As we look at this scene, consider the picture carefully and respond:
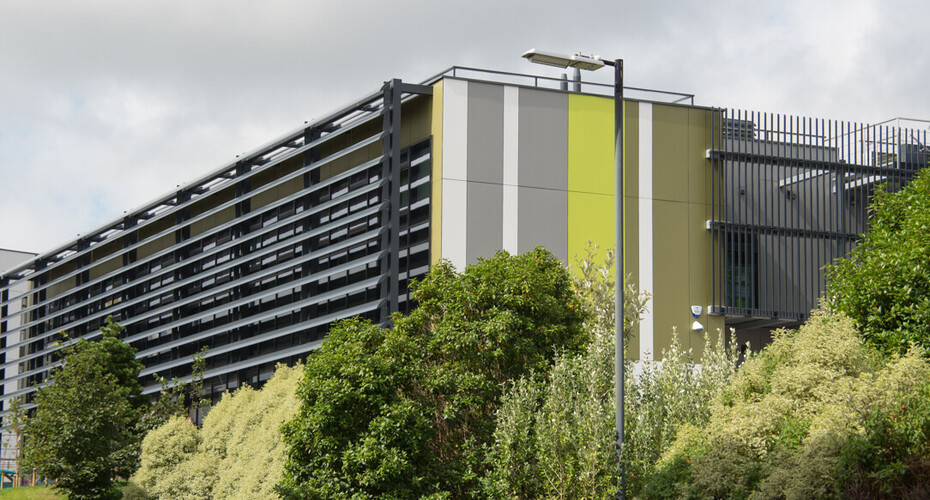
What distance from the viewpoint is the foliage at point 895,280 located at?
66.5 ft

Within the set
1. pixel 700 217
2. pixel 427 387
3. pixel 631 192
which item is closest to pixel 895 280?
pixel 427 387

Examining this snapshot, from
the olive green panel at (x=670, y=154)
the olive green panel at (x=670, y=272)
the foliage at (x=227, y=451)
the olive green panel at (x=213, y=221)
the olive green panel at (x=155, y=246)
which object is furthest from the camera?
the olive green panel at (x=155, y=246)

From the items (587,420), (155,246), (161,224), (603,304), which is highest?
(161,224)

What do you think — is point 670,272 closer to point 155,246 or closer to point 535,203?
point 535,203

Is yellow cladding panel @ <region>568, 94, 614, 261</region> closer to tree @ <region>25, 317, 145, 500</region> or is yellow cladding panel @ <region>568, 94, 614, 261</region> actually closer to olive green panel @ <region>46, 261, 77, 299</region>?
tree @ <region>25, 317, 145, 500</region>

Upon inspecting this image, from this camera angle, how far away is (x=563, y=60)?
58.4 ft

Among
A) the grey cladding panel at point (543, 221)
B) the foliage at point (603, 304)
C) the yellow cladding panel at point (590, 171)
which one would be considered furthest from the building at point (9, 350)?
the foliage at point (603, 304)

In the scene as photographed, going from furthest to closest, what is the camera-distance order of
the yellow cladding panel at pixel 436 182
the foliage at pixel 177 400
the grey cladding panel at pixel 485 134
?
1. the foliage at pixel 177 400
2. the grey cladding panel at pixel 485 134
3. the yellow cladding panel at pixel 436 182

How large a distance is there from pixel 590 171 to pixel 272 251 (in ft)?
43.0

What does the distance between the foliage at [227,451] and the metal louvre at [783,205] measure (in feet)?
52.2

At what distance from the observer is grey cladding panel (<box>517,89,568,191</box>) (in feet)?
121

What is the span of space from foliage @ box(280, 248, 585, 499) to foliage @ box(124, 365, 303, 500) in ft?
14.5

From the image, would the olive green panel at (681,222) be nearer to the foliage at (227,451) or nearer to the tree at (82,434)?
the foliage at (227,451)

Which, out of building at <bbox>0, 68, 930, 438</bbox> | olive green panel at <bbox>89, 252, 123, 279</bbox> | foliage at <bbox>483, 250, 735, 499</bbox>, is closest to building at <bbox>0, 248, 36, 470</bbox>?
olive green panel at <bbox>89, 252, 123, 279</bbox>
